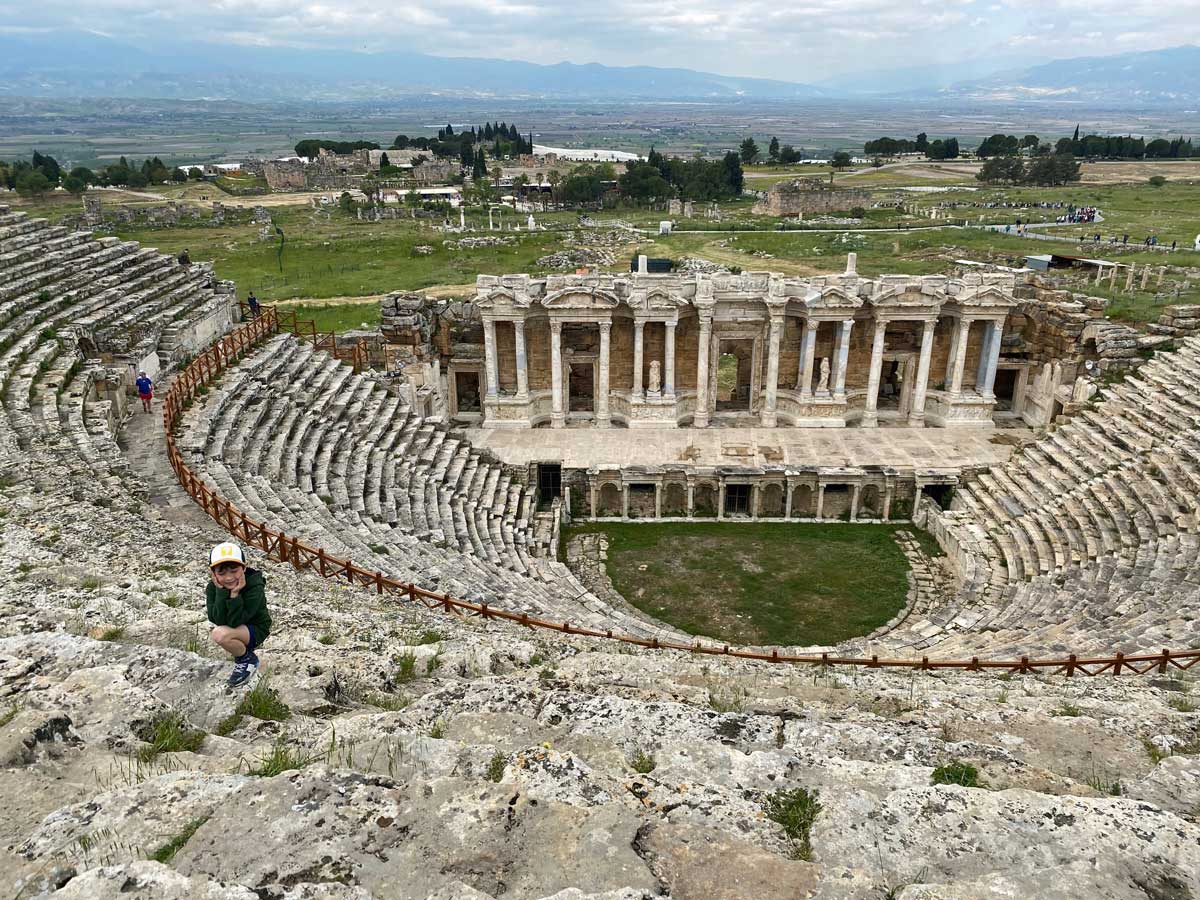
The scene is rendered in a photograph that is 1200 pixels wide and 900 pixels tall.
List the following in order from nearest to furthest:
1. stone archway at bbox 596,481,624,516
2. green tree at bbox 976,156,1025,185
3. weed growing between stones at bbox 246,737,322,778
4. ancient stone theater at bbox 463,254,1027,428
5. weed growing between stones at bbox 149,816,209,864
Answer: weed growing between stones at bbox 149,816,209,864
weed growing between stones at bbox 246,737,322,778
stone archway at bbox 596,481,624,516
ancient stone theater at bbox 463,254,1027,428
green tree at bbox 976,156,1025,185

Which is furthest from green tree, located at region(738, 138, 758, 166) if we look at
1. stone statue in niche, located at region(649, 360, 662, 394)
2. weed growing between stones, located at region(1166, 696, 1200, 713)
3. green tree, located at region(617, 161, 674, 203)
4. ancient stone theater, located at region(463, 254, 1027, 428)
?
weed growing between stones, located at region(1166, 696, 1200, 713)

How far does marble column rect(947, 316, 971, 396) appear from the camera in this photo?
2773 cm

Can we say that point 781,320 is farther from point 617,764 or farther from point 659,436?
point 617,764

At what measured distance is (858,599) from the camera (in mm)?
19953

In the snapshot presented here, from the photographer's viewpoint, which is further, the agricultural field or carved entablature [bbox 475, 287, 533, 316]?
the agricultural field

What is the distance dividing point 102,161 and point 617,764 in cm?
20880

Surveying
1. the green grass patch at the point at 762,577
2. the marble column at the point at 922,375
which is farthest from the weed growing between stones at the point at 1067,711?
the marble column at the point at 922,375

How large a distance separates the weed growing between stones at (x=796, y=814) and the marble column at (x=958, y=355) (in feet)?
84.2

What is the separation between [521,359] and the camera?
27.8 metres

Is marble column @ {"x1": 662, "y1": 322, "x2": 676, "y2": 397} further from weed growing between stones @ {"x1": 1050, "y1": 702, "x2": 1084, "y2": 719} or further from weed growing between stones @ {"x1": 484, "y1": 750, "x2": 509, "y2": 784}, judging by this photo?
weed growing between stones @ {"x1": 484, "y1": 750, "x2": 509, "y2": 784}

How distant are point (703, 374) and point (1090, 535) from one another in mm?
12701

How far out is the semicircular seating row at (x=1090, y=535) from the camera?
47.1 ft

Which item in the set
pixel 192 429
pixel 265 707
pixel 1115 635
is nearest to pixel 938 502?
pixel 1115 635

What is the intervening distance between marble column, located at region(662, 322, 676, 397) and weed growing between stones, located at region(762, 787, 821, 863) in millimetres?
22729
